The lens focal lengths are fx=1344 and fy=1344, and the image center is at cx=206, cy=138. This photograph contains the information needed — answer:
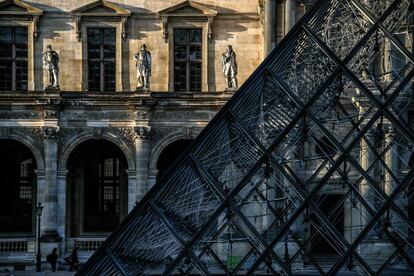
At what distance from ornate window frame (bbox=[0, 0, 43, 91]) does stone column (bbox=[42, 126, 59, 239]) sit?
290 centimetres

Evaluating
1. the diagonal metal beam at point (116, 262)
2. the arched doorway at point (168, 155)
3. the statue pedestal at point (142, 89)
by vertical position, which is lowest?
the diagonal metal beam at point (116, 262)

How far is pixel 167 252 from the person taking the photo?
85.8 ft

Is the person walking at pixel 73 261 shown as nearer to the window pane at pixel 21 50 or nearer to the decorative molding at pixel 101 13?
the window pane at pixel 21 50

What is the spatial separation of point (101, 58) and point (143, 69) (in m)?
3.38

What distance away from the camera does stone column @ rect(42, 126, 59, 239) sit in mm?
48562

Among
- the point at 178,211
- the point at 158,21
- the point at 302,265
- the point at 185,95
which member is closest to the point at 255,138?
the point at 178,211

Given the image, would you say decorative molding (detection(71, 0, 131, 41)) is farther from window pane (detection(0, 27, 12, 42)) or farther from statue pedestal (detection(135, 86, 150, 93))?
statue pedestal (detection(135, 86, 150, 93))

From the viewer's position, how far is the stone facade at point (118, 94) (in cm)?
4853

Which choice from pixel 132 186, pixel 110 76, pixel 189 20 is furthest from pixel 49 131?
pixel 189 20

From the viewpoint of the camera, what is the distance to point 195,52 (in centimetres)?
5153

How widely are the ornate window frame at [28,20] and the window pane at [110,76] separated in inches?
108

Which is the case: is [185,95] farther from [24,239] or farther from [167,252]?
[167,252]

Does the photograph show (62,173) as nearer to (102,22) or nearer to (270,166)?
(102,22)

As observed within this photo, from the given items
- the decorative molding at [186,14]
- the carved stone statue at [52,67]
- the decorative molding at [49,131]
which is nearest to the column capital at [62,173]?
the decorative molding at [49,131]
